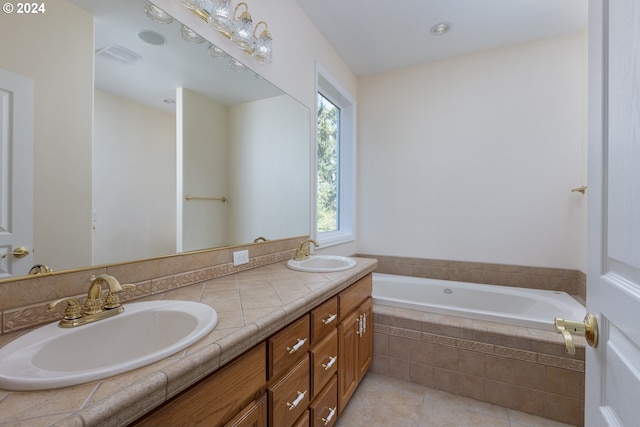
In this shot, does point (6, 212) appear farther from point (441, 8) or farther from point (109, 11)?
point (441, 8)

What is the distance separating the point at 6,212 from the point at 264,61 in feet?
4.62

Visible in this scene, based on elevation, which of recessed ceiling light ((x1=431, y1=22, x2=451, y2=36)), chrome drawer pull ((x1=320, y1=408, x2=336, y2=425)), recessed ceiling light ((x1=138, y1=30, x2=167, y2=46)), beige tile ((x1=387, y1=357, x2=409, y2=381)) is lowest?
beige tile ((x1=387, y1=357, x2=409, y2=381))

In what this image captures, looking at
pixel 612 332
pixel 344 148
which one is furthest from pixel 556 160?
pixel 612 332

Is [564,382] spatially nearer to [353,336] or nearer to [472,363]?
[472,363]

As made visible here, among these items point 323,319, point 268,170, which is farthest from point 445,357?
point 268,170

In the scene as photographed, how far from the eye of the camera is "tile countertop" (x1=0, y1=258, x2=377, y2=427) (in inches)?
17.0

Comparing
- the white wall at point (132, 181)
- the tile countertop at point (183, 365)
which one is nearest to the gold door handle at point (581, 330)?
the tile countertop at point (183, 365)

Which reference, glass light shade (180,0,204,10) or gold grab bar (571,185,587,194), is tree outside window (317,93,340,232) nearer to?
glass light shade (180,0,204,10)

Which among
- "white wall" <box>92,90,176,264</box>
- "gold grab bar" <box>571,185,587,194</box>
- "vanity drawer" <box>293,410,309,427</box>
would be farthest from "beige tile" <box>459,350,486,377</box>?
"white wall" <box>92,90,176,264</box>

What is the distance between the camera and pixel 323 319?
4.00ft

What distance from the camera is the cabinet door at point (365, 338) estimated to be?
1723 millimetres

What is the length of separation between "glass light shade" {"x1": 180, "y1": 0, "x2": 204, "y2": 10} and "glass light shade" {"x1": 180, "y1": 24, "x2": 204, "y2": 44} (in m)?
0.09

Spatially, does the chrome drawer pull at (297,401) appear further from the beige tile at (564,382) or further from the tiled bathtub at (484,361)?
the beige tile at (564,382)

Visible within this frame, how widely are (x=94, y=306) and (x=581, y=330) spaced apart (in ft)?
4.20
